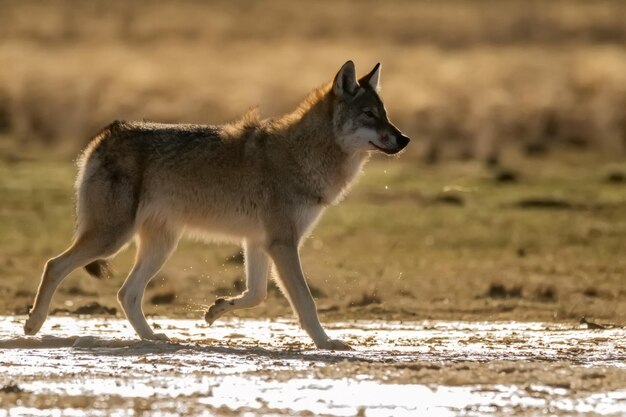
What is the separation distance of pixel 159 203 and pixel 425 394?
3452 mm

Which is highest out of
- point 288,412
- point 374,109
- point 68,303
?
point 374,109

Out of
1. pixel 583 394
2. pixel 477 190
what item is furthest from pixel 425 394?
pixel 477 190

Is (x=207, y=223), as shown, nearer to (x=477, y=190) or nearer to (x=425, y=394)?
(x=425, y=394)

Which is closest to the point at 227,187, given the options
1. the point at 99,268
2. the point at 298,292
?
the point at 298,292

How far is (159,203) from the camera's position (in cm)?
1024

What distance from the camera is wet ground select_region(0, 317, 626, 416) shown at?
7023 millimetres

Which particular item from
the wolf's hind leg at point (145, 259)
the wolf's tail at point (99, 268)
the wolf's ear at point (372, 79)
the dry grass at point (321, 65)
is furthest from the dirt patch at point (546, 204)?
the wolf's tail at point (99, 268)

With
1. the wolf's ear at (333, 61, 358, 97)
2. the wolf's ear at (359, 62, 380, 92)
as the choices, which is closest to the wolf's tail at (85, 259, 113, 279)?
the wolf's ear at (333, 61, 358, 97)

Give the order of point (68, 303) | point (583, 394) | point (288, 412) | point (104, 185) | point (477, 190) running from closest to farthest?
point (288, 412) < point (583, 394) < point (104, 185) < point (68, 303) < point (477, 190)

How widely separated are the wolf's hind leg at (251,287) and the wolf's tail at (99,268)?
2.82ft

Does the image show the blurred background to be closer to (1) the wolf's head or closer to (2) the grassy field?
(2) the grassy field

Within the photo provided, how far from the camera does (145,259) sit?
1057 cm

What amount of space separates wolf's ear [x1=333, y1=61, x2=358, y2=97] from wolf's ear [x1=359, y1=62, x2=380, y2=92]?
0.11 meters

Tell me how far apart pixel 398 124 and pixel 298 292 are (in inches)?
761
